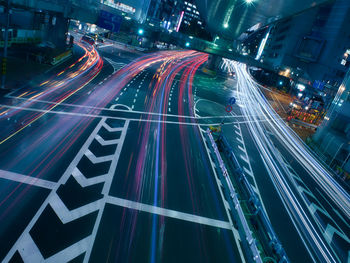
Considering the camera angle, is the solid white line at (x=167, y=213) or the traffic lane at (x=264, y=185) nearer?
the solid white line at (x=167, y=213)

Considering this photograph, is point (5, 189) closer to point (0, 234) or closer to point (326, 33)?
point (0, 234)

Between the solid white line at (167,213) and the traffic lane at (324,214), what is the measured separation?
294 inches

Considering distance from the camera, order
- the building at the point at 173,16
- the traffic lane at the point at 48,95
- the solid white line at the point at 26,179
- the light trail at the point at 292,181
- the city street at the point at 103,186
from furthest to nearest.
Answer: the building at the point at 173,16 → the traffic lane at the point at 48,95 → the light trail at the point at 292,181 → the solid white line at the point at 26,179 → the city street at the point at 103,186

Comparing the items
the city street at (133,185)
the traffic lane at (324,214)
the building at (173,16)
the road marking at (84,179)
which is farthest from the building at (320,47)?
the road marking at (84,179)

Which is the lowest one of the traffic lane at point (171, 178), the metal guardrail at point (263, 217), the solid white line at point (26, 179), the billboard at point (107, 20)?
the solid white line at point (26, 179)

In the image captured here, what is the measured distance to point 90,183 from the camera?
12227 millimetres

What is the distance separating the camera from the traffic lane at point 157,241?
29.7 ft

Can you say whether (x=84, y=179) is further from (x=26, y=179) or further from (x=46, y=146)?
(x=46, y=146)

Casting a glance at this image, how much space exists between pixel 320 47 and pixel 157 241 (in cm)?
8752

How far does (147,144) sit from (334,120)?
2803cm

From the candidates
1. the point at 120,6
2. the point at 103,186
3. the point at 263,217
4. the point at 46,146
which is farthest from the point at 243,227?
the point at 120,6

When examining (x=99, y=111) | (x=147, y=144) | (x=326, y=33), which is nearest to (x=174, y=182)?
(x=147, y=144)

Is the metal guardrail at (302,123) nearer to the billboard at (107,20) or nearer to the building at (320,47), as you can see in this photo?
the building at (320,47)

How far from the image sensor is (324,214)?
16.0 m
